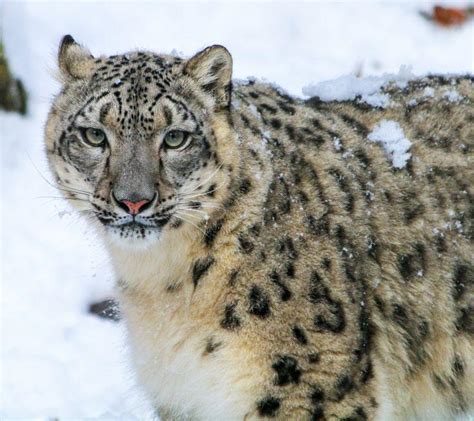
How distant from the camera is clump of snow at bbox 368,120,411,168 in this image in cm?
677

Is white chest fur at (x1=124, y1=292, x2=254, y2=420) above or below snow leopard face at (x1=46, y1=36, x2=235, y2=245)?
below

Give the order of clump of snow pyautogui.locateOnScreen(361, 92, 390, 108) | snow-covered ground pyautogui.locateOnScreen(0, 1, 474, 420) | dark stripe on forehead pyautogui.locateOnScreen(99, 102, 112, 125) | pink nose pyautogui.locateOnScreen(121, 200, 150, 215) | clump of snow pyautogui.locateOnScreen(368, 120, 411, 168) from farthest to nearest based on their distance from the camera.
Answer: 1. snow-covered ground pyautogui.locateOnScreen(0, 1, 474, 420)
2. clump of snow pyautogui.locateOnScreen(361, 92, 390, 108)
3. clump of snow pyautogui.locateOnScreen(368, 120, 411, 168)
4. dark stripe on forehead pyautogui.locateOnScreen(99, 102, 112, 125)
5. pink nose pyautogui.locateOnScreen(121, 200, 150, 215)

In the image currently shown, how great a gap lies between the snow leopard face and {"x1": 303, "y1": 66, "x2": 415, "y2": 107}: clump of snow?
1.32 metres

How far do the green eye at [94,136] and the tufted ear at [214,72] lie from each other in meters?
0.59

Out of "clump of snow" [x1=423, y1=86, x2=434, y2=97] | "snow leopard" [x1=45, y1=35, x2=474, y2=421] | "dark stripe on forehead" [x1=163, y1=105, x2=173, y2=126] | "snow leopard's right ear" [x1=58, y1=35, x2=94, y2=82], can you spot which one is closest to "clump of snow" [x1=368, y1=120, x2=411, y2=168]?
"snow leopard" [x1=45, y1=35, x2=474, y2=421]

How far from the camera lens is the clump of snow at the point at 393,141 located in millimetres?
6773

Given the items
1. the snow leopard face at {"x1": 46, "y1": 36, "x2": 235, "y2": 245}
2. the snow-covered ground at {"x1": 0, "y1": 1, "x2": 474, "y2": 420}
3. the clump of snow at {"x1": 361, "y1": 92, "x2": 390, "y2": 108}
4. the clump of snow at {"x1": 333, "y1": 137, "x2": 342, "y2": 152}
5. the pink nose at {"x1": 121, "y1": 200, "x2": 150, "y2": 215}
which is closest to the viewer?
the pink nose at {"x1": 121, "y1": 200, "x2": 150, "y2": 215}

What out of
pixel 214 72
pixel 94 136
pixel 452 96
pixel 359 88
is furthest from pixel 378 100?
pixel 94 136

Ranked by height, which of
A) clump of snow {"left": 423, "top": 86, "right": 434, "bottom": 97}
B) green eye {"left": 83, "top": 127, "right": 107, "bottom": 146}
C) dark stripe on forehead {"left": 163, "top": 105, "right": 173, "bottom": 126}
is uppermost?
clump of snow {"left": 423, "top": 86, "right": 434, "bottom": 97}

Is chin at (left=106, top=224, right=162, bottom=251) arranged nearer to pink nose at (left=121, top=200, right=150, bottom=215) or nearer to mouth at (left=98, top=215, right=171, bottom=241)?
mouth at (left=98, top=215, right=171, bottom=241)

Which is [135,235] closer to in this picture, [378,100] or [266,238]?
[266,238]

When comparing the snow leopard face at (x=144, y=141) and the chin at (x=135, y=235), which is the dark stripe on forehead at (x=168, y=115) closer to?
the snow leopard face at (x=144, y=141)

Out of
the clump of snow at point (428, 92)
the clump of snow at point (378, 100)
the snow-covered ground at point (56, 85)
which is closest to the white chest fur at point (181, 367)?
the snow-covered ground at point (56, 85)

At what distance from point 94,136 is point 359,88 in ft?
6.81
